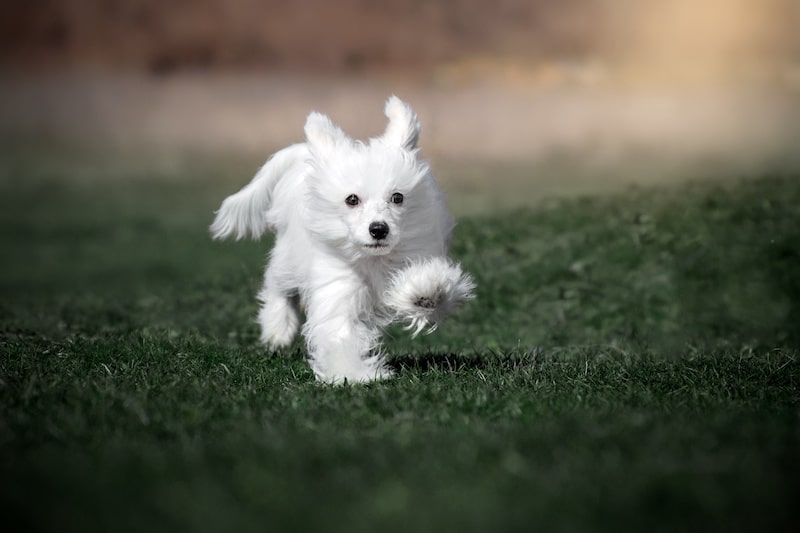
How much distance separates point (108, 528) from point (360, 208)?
368 cm

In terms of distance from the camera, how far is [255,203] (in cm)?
938

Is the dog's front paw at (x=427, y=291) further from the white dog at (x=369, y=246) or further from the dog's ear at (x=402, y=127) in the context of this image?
the dog's ear at (x=402, y=127)

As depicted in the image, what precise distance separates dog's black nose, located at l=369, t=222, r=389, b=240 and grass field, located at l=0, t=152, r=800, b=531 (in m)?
1.06

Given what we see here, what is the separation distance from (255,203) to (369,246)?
A: 273 cm

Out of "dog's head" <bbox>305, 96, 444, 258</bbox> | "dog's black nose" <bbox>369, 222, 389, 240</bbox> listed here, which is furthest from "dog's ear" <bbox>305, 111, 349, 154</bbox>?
"dog's black nose" <bbox>369, 222, 389, 240</bbox>

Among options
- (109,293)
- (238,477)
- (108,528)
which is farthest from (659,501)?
(109,293)

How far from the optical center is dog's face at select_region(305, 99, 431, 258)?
6965 mm

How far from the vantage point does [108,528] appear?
371 cm

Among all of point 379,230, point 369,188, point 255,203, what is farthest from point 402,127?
point 255,203

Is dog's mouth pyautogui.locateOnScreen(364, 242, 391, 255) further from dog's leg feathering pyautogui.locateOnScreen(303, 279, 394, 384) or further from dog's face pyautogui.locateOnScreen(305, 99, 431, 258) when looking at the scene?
dog's leg feathering pyautogui.locateOnScreen(303, 279, 394, 384)

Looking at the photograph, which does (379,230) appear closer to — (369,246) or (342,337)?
(369,246)

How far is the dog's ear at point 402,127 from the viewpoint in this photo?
24.4 feet

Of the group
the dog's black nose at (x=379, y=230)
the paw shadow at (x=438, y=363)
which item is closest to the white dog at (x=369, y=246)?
the dog's black nose at (x=379, y=230)

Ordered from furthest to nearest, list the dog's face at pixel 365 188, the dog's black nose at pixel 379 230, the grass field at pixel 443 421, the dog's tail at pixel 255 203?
the dog's tail at pixel 255 203 → the dog's face at pixel 365 188 → the dog's black nose at pixel 379 230 → the grass field at pixel 443 421
